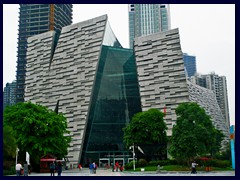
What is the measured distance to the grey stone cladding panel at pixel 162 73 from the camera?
7231 centimetres

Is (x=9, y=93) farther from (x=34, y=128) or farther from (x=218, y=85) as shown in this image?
(x=34, y=128)

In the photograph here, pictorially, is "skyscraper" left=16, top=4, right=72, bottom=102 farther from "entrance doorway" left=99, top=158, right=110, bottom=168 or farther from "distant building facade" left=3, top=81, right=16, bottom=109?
"entrance doorway" left=99, top=158, right=110, bottom=168

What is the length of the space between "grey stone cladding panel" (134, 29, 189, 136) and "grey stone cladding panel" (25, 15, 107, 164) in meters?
10.6

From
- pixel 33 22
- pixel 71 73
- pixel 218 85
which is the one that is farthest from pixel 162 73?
pixel 218 85

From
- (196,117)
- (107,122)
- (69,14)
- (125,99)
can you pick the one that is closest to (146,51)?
(125,99)

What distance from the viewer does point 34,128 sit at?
4962 cm

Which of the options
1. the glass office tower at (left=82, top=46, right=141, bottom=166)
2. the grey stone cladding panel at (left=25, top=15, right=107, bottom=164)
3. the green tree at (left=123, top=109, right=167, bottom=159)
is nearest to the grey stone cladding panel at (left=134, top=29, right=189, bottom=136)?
the glass office tower at (left=82, top=46, right=141, bottom=166)

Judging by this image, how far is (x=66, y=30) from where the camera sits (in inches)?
3324

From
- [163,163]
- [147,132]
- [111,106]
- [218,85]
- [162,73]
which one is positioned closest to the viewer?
[163,163]

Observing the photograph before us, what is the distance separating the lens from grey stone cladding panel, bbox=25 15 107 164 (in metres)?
76.1

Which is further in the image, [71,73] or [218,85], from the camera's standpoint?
[218,85]

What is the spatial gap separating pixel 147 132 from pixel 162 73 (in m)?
20.5

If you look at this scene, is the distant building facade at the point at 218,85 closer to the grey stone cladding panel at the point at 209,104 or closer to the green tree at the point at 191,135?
the grey stone cladding panel at the point at 209,104

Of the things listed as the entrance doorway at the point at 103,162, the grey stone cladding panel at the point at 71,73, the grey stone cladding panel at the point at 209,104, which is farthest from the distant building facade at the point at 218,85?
the entrance doorway at the point at 103,162
